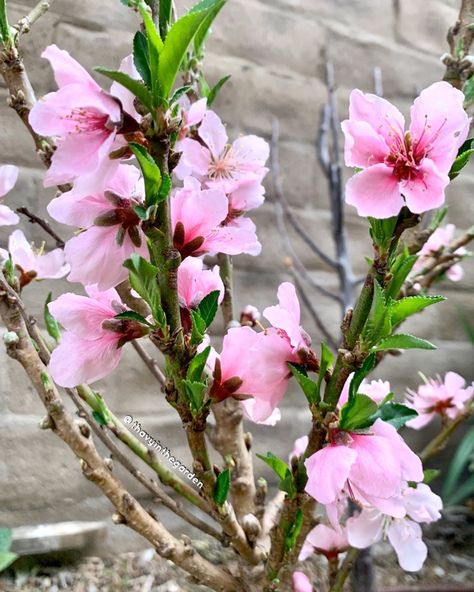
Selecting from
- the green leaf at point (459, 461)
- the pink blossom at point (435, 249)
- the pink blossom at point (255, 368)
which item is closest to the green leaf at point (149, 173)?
the pink blossom at point (255, 368)

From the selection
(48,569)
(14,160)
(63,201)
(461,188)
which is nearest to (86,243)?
(63,201)

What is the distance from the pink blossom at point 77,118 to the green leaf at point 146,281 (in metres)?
0.05

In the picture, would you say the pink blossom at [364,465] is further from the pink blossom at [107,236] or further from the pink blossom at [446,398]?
the pink blossom at [446,398]

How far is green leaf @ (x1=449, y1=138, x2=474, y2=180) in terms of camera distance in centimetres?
33

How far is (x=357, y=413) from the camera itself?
0.35 metres

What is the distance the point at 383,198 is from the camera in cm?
33

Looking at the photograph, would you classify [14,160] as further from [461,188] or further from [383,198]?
[461,188]

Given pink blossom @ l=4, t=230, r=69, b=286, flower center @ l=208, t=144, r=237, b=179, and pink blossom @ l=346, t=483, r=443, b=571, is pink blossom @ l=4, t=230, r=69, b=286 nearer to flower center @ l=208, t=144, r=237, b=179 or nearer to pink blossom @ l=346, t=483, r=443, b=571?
flower center @ l=208, t=144, r=237, b=179

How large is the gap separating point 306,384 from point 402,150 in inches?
6.0

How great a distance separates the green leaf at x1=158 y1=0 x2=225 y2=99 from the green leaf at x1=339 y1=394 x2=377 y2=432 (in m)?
0.20

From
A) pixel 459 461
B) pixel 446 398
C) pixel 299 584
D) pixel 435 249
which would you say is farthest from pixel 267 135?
pixel 299 584

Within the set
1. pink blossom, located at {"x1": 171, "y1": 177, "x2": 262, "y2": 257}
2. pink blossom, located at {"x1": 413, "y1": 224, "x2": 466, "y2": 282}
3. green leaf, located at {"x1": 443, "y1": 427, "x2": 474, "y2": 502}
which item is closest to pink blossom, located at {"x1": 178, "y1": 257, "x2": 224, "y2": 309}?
pink blossom, located at {"x1": 171, "y1": 177, "x2": 262, "y2": 257}

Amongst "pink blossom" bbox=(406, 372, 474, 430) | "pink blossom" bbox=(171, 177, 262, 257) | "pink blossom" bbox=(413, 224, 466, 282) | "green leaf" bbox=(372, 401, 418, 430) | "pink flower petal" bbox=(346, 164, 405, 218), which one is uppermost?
"pink flower petal" bbox=(346, 164, 405, 218)

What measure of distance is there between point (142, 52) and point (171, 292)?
0.13 metres
